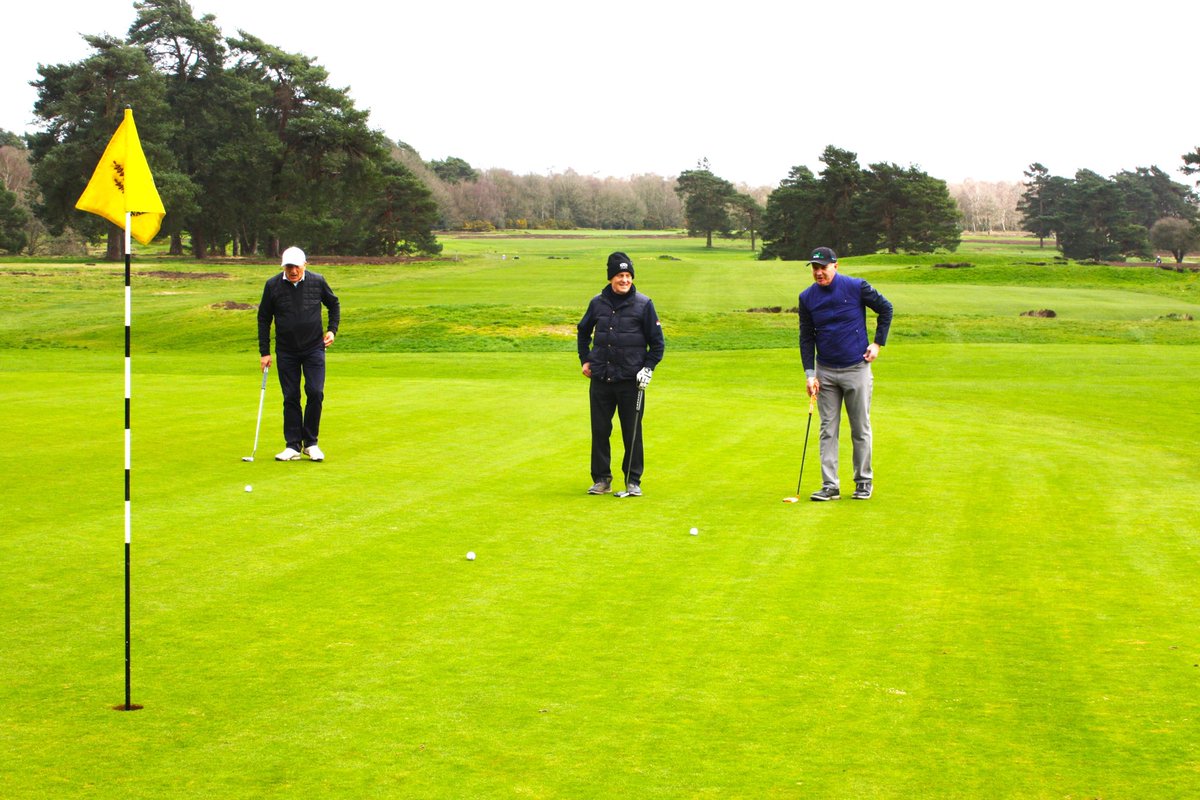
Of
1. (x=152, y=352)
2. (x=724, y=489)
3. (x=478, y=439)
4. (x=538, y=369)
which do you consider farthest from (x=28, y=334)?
(x=724, y=489)

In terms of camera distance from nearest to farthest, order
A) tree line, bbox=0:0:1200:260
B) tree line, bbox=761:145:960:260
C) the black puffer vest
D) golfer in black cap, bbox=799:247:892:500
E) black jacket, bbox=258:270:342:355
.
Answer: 1. golfer in black cap, bbox=799:247:892:500
2. the black puffer vest
3. black jacket, bbox=258:270:342:355
4. tree line, bbox=0:0:1200:260
5. tree line, bbox=761:145:960:260

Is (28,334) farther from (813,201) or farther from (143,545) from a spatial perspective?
(813,201)

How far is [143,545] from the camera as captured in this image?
9328 millimetres

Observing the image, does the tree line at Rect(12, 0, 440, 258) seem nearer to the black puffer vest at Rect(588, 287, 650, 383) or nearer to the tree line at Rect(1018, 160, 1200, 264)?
the tree line at Rect(1018, 160, 1200, 264)

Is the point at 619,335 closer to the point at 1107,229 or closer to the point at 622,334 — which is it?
the point at 622,334

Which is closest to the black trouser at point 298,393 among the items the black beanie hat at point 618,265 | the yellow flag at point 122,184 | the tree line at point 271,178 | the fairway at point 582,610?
the fairway at point 582,610

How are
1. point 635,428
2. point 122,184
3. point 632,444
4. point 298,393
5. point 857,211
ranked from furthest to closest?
point 857,211, point 298,393, point 635,428, point 632,444, point 122,184

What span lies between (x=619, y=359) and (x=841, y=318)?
2.20 metres

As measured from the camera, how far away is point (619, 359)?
1247 centimetres

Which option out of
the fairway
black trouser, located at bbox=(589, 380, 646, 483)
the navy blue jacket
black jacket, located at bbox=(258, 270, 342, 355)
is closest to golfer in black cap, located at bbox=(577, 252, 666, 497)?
black trouser, located at bbox=(589, 380, 646, 483)

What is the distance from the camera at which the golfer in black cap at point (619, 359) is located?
40.3 feet

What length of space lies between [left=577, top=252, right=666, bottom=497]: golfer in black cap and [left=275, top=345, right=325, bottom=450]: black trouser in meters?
3.44

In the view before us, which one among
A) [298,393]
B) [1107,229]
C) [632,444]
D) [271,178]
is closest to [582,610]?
[632,444]

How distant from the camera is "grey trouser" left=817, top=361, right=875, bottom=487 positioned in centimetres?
1206
